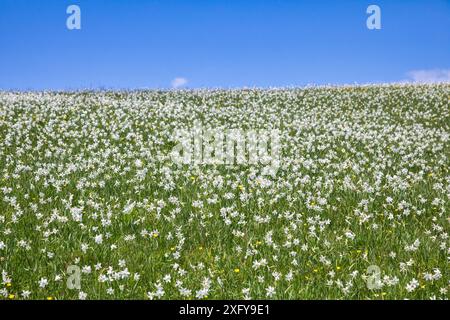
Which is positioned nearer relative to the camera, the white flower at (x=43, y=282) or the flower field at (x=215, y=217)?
the white flower at (x=43, y=282)

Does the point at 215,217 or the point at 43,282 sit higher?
the point at 215,217

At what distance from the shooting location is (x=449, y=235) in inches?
375

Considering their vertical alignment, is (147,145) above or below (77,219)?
above

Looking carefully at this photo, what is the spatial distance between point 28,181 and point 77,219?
3.80m

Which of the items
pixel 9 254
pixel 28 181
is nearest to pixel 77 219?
pixel 9 254

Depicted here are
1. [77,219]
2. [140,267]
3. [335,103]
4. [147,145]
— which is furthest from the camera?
[335,103]

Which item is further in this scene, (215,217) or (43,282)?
(215,217)

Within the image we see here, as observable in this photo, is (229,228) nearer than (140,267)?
No

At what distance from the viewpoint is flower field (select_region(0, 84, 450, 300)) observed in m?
7.17

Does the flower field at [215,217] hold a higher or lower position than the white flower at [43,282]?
higher

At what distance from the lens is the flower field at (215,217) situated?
7.17m

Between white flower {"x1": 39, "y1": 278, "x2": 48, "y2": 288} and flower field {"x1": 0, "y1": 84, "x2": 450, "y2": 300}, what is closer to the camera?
white flower {"x1": 39, "y1": 278, "x2": 48, "y2": 288}

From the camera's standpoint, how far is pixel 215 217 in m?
9.96

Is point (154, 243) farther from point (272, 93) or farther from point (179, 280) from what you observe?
point (272, 93)
